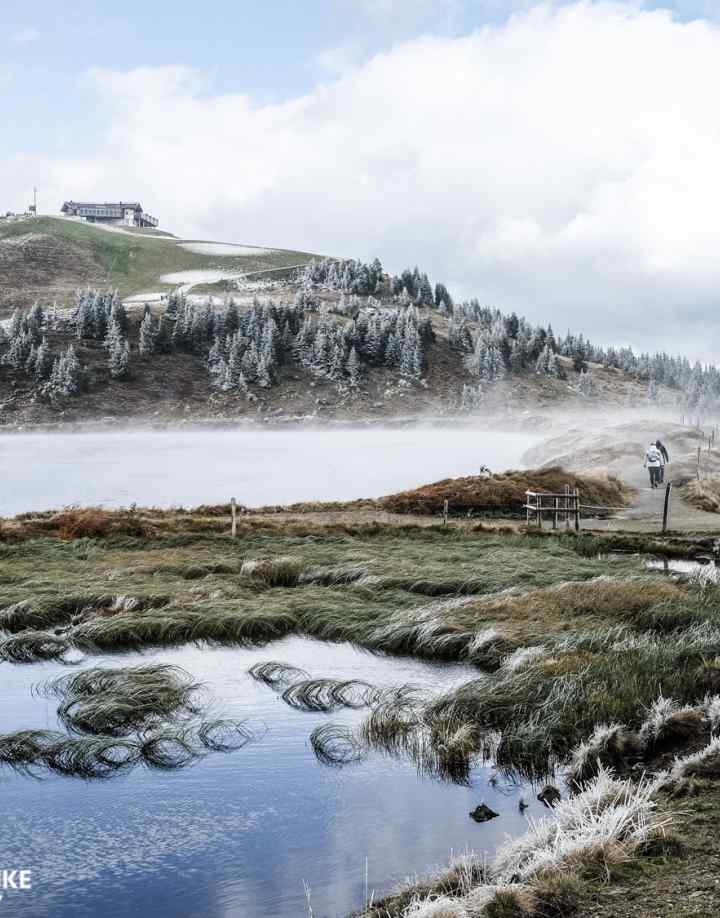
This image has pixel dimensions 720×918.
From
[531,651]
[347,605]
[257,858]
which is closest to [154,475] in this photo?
[347,605]

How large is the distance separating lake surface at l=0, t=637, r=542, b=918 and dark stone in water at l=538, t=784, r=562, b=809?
0.83 feet

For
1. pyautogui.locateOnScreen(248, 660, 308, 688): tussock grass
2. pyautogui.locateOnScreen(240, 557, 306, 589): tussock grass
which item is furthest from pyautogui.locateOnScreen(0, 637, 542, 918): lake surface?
pyautogui.locateOnScreen(240, 557, 306, 589): tussock grass

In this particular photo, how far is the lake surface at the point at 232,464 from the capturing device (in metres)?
59.8

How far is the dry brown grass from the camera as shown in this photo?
46188 millimetres

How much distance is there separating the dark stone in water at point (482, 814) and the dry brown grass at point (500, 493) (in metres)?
34.9

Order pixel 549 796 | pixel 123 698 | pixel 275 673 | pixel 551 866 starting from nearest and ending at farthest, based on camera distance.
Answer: pixel 551 866, pixel 549 796, pixel 123 698, pixel 275 673

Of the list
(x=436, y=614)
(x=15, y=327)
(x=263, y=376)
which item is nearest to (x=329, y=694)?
(x=436, y=614)

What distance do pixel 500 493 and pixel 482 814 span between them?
37.0 m

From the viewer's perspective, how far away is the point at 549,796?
11.2 metres

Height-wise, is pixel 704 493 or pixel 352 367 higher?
pixel 352 367

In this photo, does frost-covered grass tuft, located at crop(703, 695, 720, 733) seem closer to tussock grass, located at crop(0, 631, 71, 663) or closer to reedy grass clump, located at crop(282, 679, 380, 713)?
reedy grass clump, located at crop(282, 679, 380, 713)

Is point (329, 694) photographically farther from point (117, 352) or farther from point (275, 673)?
point (117, 352)

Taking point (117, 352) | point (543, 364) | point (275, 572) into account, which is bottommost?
point (275, 572)

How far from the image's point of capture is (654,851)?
8.50 meters
